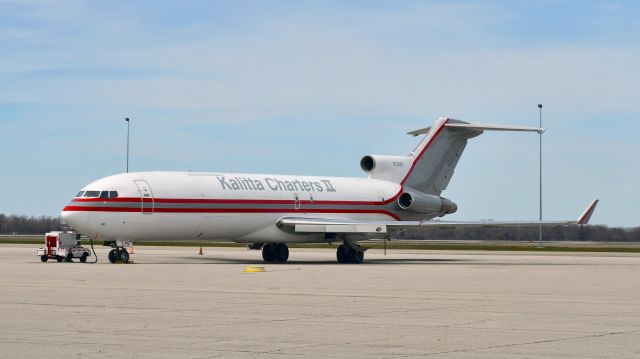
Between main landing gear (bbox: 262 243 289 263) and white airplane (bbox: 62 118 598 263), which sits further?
main landing gear (bbox: 262 243 289 263)

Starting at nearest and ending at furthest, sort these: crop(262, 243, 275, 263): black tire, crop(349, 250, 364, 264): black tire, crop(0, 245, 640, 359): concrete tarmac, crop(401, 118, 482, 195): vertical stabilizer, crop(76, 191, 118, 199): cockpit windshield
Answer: crop(0, 245, 640, 359): concrete tarmac < crop(76, 191, 118, 199): cockpit windshield < crop(349, 250, 364, 264): black tire < crop(262, 243, 275, 263): black tire < crop(401, 118, 482, 195): vertical stabilizer

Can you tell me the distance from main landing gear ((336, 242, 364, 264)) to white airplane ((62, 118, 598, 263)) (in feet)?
0.14

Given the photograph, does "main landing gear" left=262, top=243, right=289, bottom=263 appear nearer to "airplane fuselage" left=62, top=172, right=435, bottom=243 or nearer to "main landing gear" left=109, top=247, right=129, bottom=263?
"airplane fuselage" left=62, top=172, right=435, bottom=243

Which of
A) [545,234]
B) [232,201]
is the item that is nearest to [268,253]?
[232,201]

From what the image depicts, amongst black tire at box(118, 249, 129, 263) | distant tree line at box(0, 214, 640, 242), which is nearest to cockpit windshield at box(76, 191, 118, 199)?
black tire at box(118, 249, 129, 263)

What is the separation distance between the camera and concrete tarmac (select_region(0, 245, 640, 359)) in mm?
13281

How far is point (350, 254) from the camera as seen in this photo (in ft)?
148

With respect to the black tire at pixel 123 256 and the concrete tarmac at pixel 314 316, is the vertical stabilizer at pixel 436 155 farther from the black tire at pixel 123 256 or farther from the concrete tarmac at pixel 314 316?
the concrete tarmac at pixel 314 316

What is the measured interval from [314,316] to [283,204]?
26977mm

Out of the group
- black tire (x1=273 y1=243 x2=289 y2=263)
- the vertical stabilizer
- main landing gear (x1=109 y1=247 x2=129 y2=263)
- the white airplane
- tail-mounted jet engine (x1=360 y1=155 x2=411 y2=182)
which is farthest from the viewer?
the vertical stabilizer

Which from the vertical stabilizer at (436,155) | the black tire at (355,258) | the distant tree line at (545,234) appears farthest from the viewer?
the distant tree line at (545,234)

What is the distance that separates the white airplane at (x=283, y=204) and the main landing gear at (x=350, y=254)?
4cm

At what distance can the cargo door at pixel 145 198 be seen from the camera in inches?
1566

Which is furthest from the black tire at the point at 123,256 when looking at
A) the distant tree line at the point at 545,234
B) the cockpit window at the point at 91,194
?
the distant tree line at the point at 545,234
